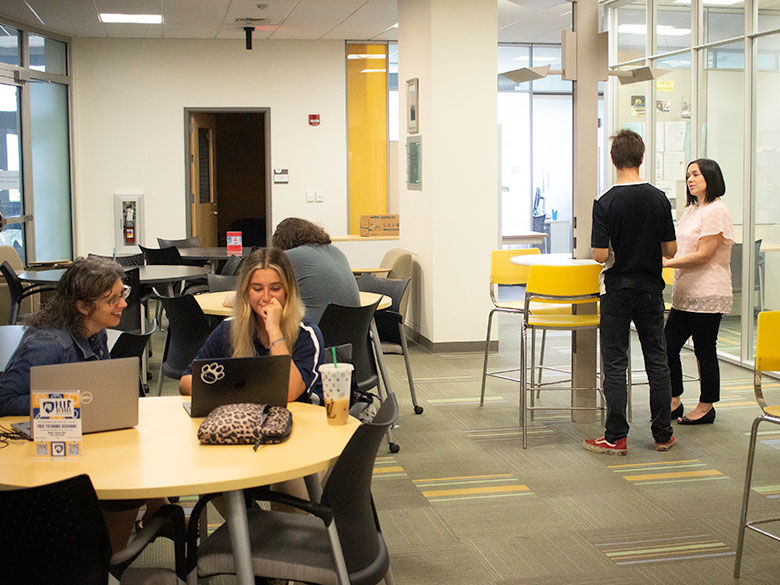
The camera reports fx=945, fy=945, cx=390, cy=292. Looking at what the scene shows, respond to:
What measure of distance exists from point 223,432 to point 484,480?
7.83 feet

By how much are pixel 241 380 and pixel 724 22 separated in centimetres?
617

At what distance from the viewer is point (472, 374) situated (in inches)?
291

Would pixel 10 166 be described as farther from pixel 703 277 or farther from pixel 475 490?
pixel 703 277

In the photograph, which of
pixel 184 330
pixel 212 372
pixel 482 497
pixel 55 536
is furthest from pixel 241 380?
pixel 184 330

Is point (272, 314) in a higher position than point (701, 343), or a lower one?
higher

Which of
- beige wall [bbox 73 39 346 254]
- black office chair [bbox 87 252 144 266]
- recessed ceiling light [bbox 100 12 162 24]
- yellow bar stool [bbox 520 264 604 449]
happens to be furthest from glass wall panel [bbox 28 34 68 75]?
yellow bar stool [bbox 520 264 604 449]

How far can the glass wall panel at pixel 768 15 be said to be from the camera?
275 inches

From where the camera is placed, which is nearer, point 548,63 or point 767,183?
point 767,183

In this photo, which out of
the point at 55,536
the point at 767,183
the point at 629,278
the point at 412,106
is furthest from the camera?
the point at 412,106

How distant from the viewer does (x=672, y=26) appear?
838 centimetres

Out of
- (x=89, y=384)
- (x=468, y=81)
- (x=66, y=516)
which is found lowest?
(x=66, y=516)

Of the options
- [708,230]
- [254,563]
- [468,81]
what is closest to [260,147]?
[468,81]

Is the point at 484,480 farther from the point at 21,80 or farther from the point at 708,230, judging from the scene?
the point at 21,80

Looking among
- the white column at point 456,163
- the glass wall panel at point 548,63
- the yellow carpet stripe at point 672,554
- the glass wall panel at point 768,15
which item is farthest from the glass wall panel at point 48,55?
the yellow carpet stripe at point 672,554
